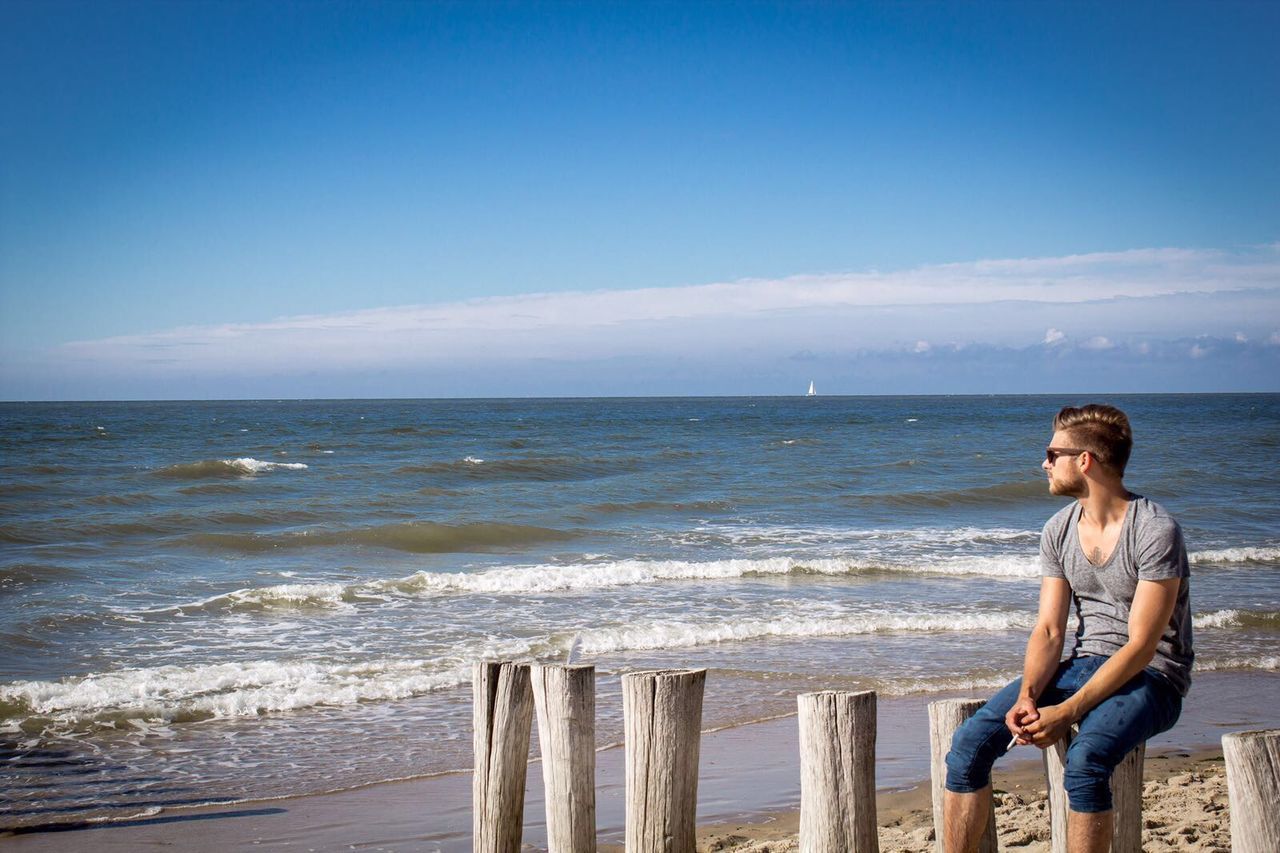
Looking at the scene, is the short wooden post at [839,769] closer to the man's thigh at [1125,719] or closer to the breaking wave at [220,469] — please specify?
the man's thigh at [1125,719]

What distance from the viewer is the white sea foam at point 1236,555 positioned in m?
16.8

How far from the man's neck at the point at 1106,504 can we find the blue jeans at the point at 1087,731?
0.50 meters

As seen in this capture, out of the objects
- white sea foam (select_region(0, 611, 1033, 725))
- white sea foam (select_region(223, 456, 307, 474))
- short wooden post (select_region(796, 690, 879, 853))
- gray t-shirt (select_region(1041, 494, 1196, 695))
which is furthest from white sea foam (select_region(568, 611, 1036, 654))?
white sea foam (select_region(223, 456, 307, 474))

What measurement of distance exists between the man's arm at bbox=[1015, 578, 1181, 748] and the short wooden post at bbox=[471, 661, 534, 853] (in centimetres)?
192

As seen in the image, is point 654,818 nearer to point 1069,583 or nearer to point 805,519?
point 1069,583

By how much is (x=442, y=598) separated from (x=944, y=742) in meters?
10.3

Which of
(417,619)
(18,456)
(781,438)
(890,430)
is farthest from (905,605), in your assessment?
(890,430)

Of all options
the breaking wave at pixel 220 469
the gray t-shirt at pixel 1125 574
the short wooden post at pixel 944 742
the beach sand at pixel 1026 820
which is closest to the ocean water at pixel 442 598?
the breaking wave at pixel 220 469

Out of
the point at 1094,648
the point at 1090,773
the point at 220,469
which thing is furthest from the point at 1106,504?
the point at 220,469

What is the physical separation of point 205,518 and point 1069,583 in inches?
802

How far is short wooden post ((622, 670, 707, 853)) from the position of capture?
402cm

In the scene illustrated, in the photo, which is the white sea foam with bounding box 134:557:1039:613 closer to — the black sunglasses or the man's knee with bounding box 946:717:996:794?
the man's knee with bounding box 946:717:996:794

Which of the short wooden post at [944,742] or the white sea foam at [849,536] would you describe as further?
the white sea foam at [849,536]

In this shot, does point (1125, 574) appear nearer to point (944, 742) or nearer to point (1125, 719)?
point (1125, 719)
